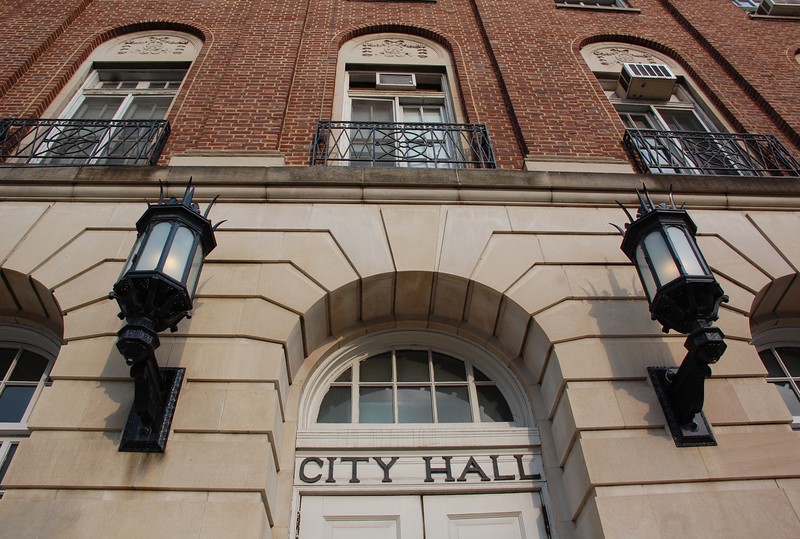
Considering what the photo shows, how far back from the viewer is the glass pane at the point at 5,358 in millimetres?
5490

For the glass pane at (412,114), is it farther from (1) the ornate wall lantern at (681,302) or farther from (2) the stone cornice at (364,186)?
(1) the ornate wall lantern at (681,302)

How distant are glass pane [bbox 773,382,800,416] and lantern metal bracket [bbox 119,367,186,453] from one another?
5.52 metres

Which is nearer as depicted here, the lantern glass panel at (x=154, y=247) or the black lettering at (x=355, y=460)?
the lantern glass panel at (x=154, y=247)

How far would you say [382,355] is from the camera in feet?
19.0

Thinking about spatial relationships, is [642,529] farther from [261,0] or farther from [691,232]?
[261,0]

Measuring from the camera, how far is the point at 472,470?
15.6 feet

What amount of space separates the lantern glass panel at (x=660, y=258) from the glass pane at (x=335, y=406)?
9.45ft

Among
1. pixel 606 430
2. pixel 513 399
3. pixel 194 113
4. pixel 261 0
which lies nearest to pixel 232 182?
pixel 194 113

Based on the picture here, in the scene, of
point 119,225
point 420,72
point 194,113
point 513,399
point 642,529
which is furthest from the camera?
point 420,72

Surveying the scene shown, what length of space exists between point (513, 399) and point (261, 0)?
872 centimetres

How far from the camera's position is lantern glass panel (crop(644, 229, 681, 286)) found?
13.3 feet

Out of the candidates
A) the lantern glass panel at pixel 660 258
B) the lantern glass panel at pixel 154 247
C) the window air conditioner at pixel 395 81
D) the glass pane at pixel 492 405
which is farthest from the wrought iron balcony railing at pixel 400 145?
the lantern glass panel at pixel 154 247

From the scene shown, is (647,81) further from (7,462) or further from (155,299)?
(7,462)

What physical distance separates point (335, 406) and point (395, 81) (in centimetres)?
573
